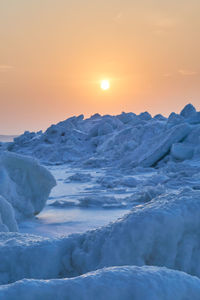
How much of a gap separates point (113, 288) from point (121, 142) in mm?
18492

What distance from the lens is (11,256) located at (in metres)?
1.92

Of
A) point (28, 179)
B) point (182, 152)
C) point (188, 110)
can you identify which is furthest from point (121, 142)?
point (28, 179)

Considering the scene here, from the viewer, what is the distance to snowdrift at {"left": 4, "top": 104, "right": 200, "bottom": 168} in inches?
512

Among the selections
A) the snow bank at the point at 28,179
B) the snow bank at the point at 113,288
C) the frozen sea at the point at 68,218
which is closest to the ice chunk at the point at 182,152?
the frozen sea at the point at 68,218

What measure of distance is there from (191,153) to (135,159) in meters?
2.22

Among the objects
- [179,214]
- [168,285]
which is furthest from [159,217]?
[168,285]

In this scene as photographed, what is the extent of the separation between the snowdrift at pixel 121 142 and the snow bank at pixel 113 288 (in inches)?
439

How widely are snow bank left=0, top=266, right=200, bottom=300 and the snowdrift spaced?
36.6 feet

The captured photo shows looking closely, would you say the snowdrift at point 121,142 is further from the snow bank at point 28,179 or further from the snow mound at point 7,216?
the snow mound at point 7,216

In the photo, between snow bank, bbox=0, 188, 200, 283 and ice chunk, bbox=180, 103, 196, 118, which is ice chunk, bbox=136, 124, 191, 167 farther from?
snow bank, bbox=0, 188, 200, 283

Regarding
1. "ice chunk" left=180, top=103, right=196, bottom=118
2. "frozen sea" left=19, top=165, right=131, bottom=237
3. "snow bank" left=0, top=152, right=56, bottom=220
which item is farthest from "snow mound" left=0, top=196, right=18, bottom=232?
"ice chunk" left=180, top=103, right=196, bottom=118

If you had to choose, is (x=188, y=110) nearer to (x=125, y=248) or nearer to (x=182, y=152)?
(x=182, y=152)

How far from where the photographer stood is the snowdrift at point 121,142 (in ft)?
42.7

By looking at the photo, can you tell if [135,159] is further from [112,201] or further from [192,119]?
[112,201]
